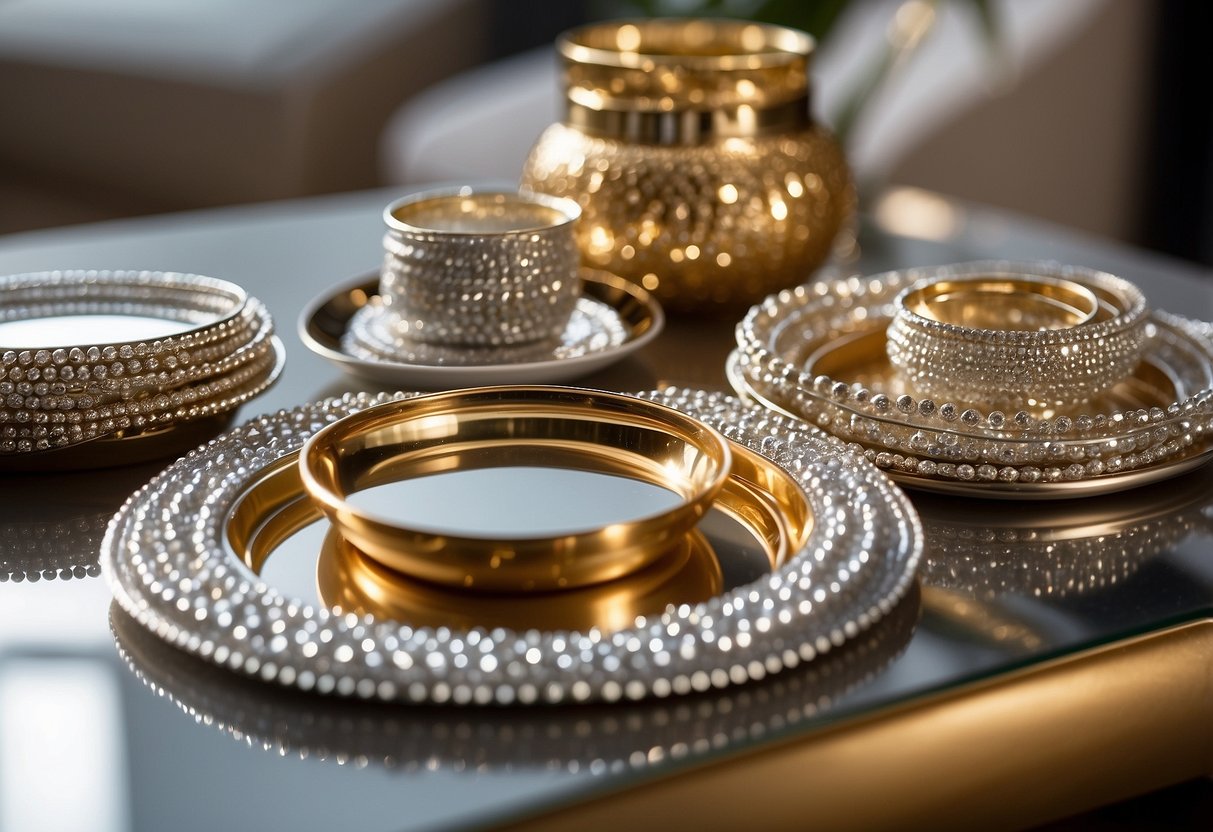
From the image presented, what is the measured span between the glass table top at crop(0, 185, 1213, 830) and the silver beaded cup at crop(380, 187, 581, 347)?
0.13 m

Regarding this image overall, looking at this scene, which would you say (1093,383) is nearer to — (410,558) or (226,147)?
(410,558)

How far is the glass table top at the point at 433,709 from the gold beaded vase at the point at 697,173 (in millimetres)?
207

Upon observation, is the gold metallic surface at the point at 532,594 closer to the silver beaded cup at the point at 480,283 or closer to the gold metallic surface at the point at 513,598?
the gold metallic surface at the point at 513,598

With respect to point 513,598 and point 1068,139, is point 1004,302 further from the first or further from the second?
point 1068,139

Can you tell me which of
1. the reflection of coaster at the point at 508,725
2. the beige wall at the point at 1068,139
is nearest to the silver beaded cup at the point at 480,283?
the reflection of coaster at the point at 508,725

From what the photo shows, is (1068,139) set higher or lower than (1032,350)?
lower

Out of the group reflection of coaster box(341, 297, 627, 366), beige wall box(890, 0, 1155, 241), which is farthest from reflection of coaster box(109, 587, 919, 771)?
beige wall box(890, 0, 1155, 241)

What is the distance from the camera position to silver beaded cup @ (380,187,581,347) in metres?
0.53

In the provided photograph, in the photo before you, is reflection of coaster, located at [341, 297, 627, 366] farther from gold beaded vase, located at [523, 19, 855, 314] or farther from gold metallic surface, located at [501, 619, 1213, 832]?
gold metallic surface, located at [501, 619, 1213, 832]

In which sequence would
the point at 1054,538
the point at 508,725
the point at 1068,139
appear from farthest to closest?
1. the point at 1068,139
2. the point at 1054,538
3. the point at 508,725

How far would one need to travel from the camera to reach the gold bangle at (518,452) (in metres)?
0.37

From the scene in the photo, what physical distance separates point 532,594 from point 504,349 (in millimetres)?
191

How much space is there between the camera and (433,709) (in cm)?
33

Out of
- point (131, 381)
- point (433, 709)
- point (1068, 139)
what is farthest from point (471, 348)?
point (1068, 139)
